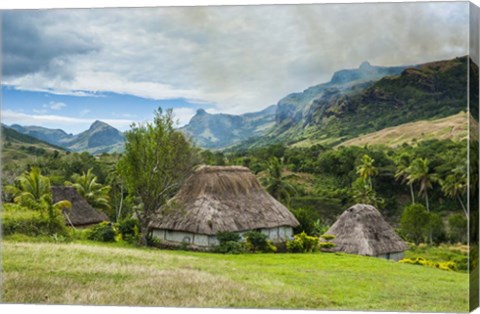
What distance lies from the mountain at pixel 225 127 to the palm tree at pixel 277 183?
Answer: 1.24m

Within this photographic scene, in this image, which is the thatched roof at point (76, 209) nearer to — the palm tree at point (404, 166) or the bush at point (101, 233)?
the bush at point (101, 233)

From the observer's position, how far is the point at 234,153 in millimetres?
18047

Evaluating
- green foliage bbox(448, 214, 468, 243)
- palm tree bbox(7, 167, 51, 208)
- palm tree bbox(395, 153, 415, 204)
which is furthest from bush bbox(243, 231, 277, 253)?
palm tree bbox(7, 167, 51, 208)

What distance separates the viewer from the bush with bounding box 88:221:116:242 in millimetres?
16000

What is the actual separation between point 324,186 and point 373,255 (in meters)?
2.43

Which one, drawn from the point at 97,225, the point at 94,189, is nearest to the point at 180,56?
the point at 97,225

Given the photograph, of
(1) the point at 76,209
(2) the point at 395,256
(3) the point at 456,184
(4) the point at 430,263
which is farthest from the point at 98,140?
(3) the point at 456,184

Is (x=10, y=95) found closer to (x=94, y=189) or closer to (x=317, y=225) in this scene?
(x=94, y=189)

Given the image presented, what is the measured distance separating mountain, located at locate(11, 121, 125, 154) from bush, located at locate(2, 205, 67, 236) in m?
1.55

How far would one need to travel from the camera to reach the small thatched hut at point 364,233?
17.1 metres

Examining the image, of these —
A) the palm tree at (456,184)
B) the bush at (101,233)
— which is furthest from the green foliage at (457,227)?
the bush at (101,233)

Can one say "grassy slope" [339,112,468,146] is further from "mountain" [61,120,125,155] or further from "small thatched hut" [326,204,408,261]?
"mountain" [61,120,125,155]

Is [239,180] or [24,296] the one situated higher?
[239,180]

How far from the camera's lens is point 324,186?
18594 mm
